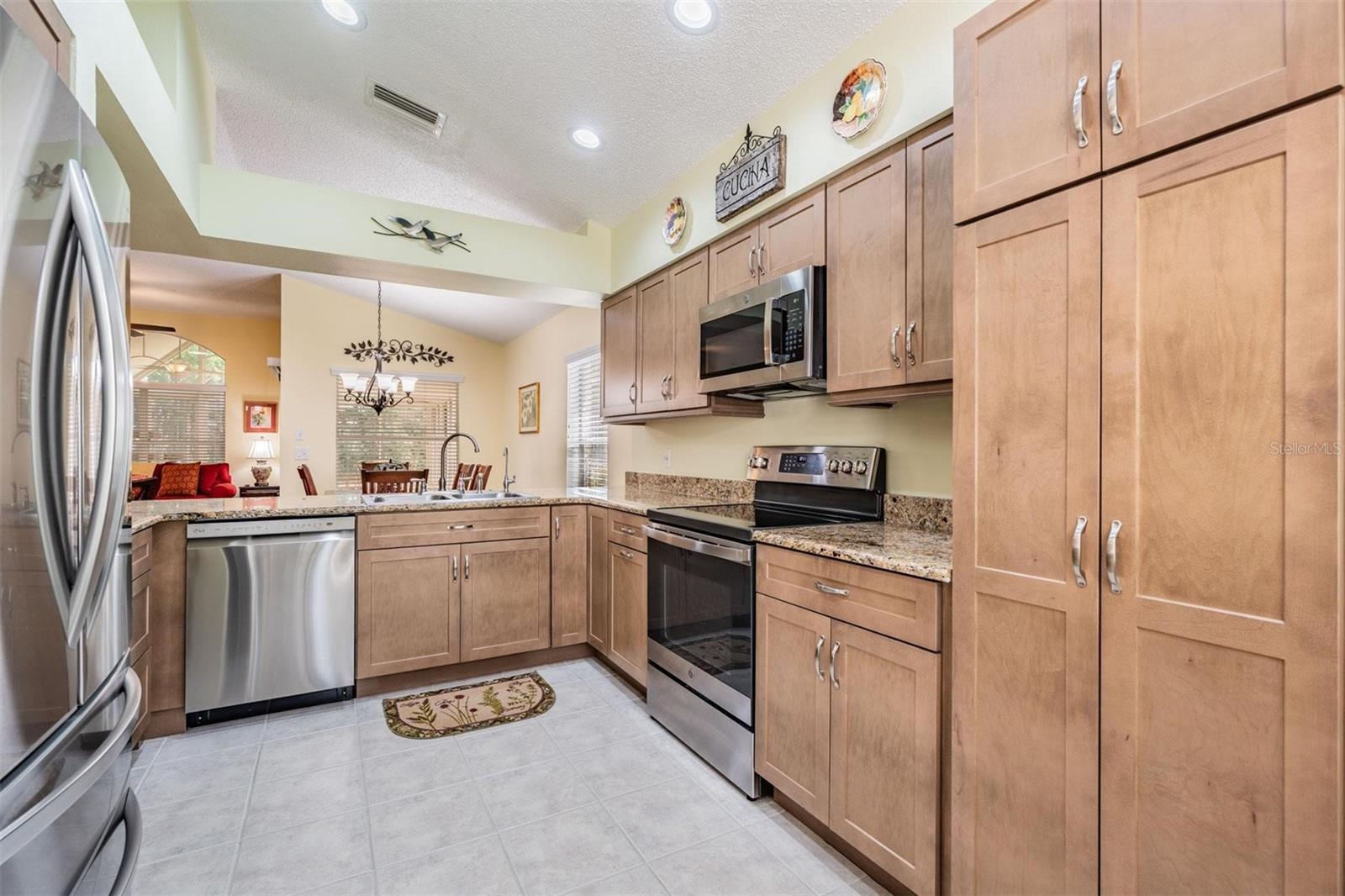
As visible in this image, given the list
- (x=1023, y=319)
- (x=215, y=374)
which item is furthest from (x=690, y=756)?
(x=215, y=374)

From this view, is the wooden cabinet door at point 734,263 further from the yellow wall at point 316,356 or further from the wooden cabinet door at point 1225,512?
the yellow wall at point 316,356

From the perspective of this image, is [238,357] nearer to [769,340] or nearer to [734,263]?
[734,263]

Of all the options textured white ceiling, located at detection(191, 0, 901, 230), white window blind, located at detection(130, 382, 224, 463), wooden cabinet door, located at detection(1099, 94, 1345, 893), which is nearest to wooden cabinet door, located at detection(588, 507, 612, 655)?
textured white ceiling, located at detection(191, 0, 901, 230)

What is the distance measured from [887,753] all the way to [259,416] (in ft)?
30.4

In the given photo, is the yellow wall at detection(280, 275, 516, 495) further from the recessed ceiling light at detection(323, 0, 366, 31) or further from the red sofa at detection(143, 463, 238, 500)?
the recessed ceiling light at detection(323, 0, 366, 31)

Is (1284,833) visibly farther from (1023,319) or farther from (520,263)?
(520,263)

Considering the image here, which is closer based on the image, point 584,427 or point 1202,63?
point 1202,63

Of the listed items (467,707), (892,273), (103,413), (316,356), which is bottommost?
(467,707)

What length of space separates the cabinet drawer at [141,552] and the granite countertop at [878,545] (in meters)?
2.38

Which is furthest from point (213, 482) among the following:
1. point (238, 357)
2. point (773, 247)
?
point (773, 247)

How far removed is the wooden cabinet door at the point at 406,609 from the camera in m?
3.03

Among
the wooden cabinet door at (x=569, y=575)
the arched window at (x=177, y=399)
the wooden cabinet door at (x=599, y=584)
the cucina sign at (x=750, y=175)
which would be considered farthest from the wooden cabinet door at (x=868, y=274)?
the arched window at (x=177, y=399)

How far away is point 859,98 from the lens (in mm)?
2186

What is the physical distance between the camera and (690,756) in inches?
96.8
